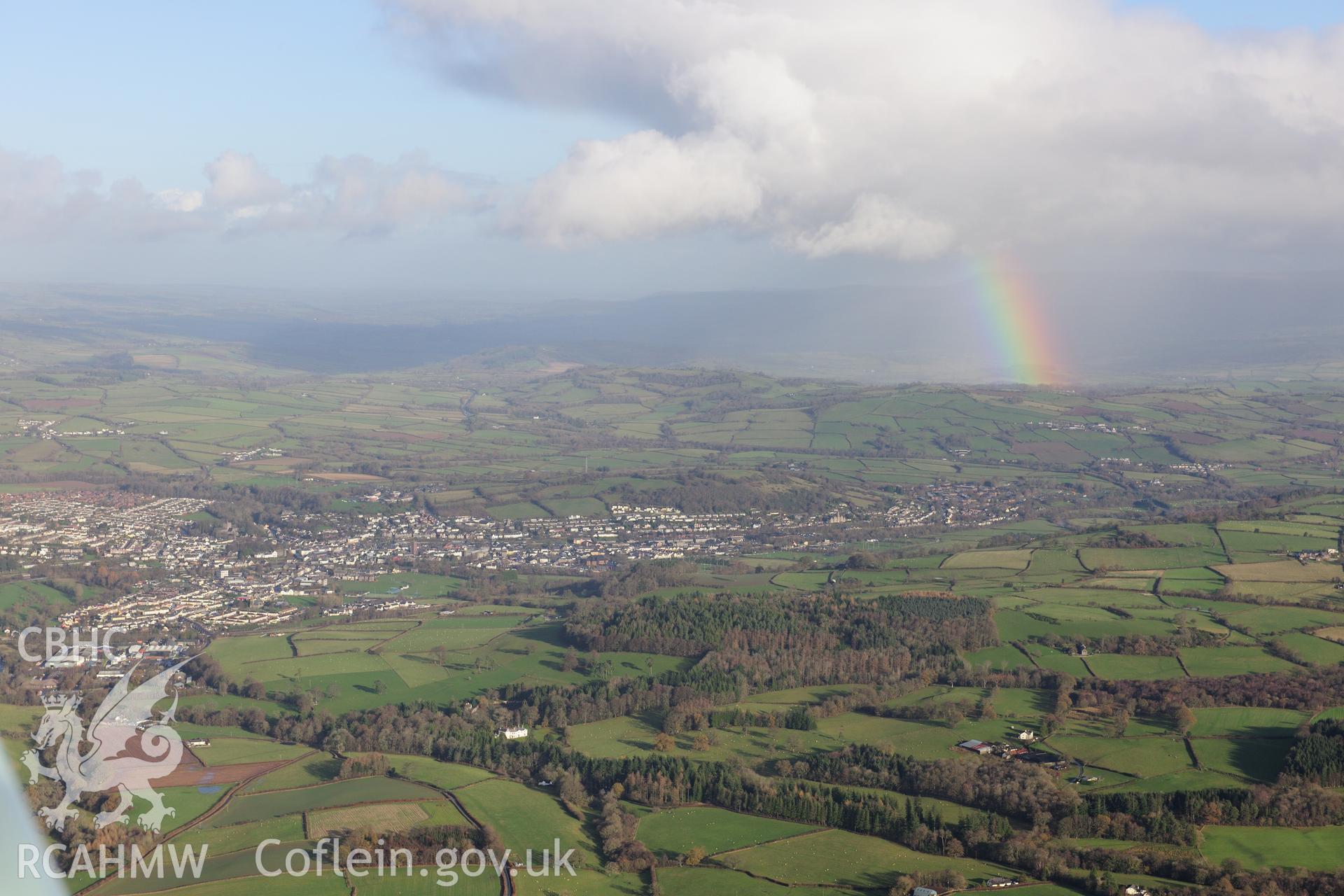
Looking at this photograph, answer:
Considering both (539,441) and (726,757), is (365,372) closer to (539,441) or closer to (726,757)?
(539,441)

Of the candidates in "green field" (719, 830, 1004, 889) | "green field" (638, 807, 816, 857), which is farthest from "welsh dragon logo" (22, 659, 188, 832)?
"green field" (719, 830, 1004, 889)

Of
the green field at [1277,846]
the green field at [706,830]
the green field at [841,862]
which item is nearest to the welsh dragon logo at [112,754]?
the green field at [706,830]

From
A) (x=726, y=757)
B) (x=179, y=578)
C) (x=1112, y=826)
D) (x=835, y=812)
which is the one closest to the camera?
(x=1112, y=826)

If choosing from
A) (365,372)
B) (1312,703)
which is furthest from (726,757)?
(365,372)

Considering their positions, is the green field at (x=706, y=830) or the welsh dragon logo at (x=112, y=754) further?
the welsh dragon logo at (x=112, y=754)

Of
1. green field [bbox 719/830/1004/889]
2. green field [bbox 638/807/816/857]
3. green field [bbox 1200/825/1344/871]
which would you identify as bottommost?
green field [bbox 638/807/816/857]

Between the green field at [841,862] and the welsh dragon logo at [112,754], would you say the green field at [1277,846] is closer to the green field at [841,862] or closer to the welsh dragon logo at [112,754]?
the green field at [841,862]

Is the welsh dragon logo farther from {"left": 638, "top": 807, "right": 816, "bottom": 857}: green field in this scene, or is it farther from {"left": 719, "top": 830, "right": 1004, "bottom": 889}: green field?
{"left": 719, "top": 830, "right": 1004, "bottom": 889}: green field

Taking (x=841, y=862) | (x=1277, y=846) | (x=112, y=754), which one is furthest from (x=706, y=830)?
(x=112, y=754)
